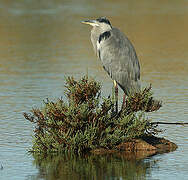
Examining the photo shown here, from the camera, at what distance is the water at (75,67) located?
7.89 metres

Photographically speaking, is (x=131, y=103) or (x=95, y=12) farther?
(x=95, y=12)

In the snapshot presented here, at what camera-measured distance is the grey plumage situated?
382 inches

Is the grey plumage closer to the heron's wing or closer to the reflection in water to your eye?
the heron's wing

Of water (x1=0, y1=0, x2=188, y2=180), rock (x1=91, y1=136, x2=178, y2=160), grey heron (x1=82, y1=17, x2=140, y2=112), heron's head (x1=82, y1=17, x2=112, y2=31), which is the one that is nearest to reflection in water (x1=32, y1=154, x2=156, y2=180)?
water (x1=0, y1=0, x2=188, y2=180)

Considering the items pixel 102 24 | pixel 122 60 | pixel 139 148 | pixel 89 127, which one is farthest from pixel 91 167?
pixel 102 24

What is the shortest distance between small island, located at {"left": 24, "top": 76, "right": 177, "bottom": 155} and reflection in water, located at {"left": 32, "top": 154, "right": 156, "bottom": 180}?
0.17m

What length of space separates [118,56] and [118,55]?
0.07ft

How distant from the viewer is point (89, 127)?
8.46 metres

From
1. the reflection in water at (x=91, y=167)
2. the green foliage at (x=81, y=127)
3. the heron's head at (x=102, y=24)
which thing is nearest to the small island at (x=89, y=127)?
the green foliage at (x=81, y=127)

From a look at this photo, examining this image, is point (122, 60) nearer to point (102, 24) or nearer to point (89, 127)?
point (102, 24)

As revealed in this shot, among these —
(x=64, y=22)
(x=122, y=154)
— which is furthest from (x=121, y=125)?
(x=64, y=22)

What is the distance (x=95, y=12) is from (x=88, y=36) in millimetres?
6456

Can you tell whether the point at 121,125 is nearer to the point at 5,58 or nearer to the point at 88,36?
the point at 5,58

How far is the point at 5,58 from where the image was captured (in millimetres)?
17094
